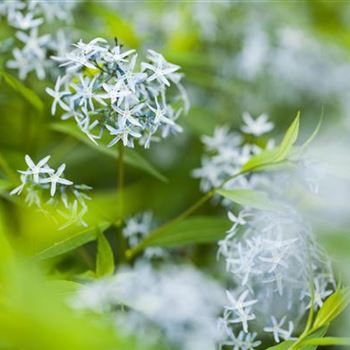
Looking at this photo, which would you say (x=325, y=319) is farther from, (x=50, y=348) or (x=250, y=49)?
(x=250, y=49)

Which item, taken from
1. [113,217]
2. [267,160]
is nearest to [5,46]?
[113,217]

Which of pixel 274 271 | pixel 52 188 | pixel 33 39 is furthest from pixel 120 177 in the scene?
pixel 33 39

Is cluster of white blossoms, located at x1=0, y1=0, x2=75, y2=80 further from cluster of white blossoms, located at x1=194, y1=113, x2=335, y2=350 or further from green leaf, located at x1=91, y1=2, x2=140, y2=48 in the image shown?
cluster of white blossoms, located at x1=194, y1=113, x2=335, y2=350

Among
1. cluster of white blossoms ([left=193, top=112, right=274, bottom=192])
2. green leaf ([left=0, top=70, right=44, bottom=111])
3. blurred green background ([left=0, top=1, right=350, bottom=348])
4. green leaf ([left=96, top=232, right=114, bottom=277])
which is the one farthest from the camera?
blurred green background ([left=0, top=1, right=350, bottom=348])

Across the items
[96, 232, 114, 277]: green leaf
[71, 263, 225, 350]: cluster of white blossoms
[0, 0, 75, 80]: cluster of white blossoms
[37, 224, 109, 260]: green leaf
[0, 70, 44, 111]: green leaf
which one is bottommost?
[71, 263, 225, 350]: cluster of white blossoms

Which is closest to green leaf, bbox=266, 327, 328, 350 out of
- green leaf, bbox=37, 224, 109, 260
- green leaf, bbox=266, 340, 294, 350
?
green leaf, bbox=266, 340, 294, 350

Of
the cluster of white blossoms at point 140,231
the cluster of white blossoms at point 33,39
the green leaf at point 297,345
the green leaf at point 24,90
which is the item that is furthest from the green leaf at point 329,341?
the cluster of white blossoms at point 33,39

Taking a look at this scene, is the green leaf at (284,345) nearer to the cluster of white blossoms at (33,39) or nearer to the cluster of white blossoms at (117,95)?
the cluster of white blossoms at (117,95)
